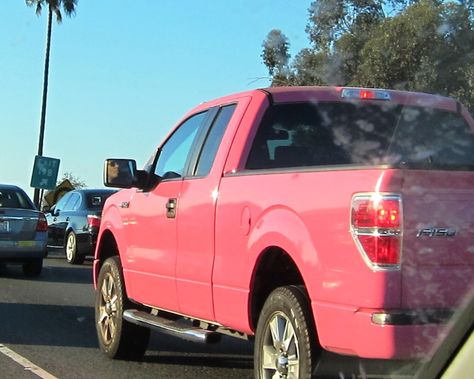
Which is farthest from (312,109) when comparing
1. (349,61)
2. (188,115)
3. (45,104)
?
(45,104)

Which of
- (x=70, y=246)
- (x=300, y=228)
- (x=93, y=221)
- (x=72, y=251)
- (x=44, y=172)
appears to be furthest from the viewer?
(x=44, y=172)

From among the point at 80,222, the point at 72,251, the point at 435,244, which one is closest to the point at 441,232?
the point at 435,244

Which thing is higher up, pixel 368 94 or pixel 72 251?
pixel 368 94

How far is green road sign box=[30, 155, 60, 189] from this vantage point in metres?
26.7

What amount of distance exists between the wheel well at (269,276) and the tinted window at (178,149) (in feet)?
5.07

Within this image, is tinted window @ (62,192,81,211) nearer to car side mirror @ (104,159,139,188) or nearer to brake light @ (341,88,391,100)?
car side mirror @ (104,159,139,188)

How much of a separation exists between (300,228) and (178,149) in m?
2.36

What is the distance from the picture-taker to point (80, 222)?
52.3ft

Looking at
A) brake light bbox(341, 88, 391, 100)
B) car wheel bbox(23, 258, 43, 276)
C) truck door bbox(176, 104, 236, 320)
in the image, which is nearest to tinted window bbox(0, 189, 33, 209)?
car wheel bbox(23, 258, 43, 276)

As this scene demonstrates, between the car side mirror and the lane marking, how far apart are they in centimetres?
162

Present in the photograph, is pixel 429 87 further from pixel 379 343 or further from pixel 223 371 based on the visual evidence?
pixel 223 371

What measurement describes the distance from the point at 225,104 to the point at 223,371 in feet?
7.55

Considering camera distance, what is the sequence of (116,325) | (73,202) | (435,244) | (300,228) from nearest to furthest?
1. (435,244)
2. (300,228)
3. (116,325)
4. (73,202)

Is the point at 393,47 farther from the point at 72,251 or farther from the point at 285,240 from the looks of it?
the point at 72,251
